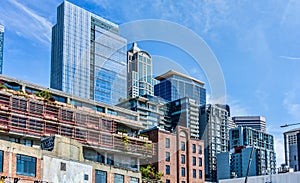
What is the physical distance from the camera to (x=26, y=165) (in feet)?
141

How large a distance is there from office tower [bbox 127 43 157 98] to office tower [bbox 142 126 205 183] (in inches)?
695

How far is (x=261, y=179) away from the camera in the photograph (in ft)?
165

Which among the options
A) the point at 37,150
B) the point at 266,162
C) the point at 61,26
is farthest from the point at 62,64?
the point at 37,150

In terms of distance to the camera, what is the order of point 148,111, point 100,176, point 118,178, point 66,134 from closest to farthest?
point 100,176
point 118,178
point 66,134
point 148,111

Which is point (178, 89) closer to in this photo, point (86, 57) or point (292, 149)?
point (86, 57)

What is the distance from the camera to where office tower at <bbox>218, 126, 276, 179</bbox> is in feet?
392

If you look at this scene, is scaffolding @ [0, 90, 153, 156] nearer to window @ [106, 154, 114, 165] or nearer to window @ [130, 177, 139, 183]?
window @ [106, 154, 114, 165]

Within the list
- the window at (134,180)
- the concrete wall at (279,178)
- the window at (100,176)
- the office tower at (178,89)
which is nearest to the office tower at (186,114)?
the office tower at (178,89)

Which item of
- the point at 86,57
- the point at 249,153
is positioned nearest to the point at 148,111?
Result: the point at 86,57

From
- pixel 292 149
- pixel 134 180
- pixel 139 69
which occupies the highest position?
pixel 139 69

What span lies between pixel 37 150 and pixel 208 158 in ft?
269

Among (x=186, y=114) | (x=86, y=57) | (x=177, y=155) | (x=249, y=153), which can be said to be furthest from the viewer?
(x=249, y=153)

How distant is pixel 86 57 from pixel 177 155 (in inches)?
973

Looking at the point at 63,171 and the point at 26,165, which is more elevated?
the point at 26,165
